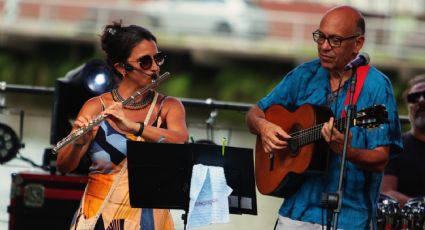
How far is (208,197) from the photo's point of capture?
658 cm

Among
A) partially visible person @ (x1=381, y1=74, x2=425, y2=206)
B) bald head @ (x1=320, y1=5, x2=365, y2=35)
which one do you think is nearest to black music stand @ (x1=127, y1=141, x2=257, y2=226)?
bald head @ (x1=320, y1=5, x2=365, y2=35)

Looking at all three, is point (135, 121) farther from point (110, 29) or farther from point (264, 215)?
point (264, 215)

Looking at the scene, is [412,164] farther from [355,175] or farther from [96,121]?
[96,121]

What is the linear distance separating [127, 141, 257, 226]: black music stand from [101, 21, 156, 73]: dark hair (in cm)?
60

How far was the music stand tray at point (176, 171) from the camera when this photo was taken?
6438 millimetres

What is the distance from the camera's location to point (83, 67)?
9.09 meters

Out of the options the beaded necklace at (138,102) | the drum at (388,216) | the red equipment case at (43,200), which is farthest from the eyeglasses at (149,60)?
the red equipment case at (43,200)

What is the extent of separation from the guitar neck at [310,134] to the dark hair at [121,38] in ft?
2.91

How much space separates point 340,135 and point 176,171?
831 millimetres

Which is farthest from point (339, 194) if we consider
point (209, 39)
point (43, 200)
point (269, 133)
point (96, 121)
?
point (209, 39)

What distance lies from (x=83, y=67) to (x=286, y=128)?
250cm

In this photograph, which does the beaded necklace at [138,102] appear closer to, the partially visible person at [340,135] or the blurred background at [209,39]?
the partially visible person at [340,135]

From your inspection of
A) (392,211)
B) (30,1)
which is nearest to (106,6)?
(30,1)

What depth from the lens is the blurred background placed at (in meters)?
28.2
